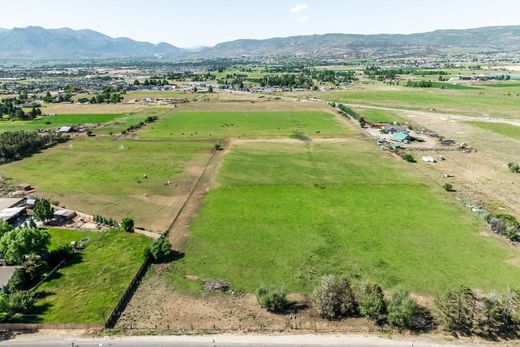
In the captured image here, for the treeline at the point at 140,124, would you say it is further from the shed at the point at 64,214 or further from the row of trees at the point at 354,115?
the row of trees at the point at 354,115

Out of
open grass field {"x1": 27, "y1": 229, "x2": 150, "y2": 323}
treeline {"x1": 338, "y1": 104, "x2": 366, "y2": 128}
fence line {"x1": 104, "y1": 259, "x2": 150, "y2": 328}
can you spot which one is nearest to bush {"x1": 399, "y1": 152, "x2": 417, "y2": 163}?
treeline {"x1": 338, "y1": 104, "x2": 366, "y2": 128}

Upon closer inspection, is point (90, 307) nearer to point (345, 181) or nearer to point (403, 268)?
point (403, 268)

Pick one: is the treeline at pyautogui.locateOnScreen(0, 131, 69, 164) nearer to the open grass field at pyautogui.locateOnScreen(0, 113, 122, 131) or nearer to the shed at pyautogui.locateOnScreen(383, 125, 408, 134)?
the open grass field at pyautogui.locateOnScreen(0, 113, 122, 131)

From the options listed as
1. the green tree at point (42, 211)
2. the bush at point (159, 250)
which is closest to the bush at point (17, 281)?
the bush at point (159, 250)

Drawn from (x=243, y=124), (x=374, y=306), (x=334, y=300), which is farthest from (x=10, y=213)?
(x=243, y=124)

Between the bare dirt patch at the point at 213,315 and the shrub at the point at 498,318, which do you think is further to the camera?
the bare dirt patch at the point at 213,315
